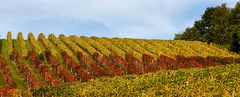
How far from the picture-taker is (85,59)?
7350cm

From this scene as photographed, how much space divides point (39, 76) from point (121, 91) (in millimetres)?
26286

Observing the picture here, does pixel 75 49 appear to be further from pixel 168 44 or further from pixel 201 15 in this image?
pixel 201 15

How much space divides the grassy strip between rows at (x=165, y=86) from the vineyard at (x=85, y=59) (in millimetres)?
5316

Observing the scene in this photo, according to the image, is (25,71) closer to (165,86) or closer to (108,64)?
(108,64)

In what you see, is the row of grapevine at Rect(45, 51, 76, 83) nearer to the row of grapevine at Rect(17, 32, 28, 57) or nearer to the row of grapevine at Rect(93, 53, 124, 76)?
the row of grapevine at Rect(17, 32, 28, 57)

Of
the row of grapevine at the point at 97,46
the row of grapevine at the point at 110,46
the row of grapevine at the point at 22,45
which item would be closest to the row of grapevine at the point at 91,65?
the row of grapevine at the point at 97,46

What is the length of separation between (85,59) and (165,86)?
3582 cm

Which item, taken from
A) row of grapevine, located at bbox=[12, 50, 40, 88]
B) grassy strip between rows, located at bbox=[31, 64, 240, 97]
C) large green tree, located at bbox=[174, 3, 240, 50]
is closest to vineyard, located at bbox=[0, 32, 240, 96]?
row of grapevine, located at bbox=[12, 50, 40, 88]

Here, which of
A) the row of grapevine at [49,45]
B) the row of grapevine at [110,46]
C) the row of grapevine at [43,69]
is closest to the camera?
the row of grapevine at [43,69]

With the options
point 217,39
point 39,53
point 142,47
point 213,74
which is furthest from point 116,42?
A: point 213,74

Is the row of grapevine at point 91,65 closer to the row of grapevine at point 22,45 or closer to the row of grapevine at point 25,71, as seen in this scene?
the row of grapevine at point 25,71

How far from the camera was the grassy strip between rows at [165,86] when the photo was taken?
3528 centimetres

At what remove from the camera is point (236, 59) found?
79938 millimetres

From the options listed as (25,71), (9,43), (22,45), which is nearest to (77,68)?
(25,71)
